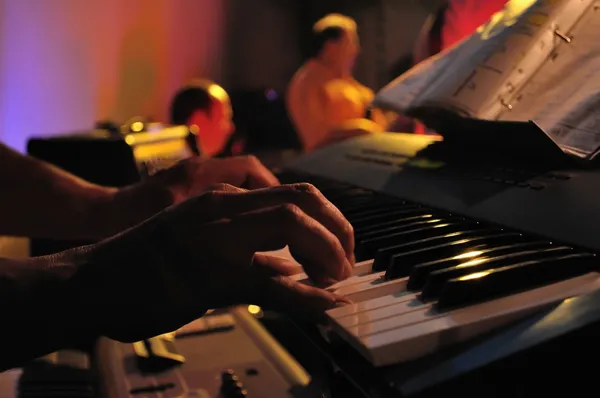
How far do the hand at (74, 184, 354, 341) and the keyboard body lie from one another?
2.3 inches

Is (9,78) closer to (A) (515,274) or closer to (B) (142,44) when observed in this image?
(B) (142,44)

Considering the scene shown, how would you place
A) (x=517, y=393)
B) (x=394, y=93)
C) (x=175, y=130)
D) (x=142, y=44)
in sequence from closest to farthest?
(x=517, y=393) → (x=394, y=93) → (x=175, y=130) → (x=142, y=44)

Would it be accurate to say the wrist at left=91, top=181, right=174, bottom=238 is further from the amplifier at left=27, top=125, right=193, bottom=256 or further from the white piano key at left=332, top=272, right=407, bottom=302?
the white piano key at left=332, top=272, right=407, bottom=302

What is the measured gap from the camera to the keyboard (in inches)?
16.7

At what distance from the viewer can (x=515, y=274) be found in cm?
47

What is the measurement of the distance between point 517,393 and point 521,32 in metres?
0.57

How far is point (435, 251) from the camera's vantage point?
549 millimetres

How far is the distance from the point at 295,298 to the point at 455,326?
13 cm

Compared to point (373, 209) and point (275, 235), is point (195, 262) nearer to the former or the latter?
point (275, 235)

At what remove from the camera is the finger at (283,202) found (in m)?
0.47

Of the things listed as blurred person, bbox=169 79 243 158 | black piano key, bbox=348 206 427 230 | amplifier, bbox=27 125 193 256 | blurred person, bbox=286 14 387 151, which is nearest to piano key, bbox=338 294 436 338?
black piano key, bbox=348 206 427 230

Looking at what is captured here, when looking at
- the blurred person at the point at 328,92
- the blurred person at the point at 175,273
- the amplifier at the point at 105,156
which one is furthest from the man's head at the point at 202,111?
the blurred person at the point at 175,273

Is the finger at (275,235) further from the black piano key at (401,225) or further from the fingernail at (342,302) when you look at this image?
the black piano key at (401,225)

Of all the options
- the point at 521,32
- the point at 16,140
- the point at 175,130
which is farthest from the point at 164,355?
the point at 16,140
